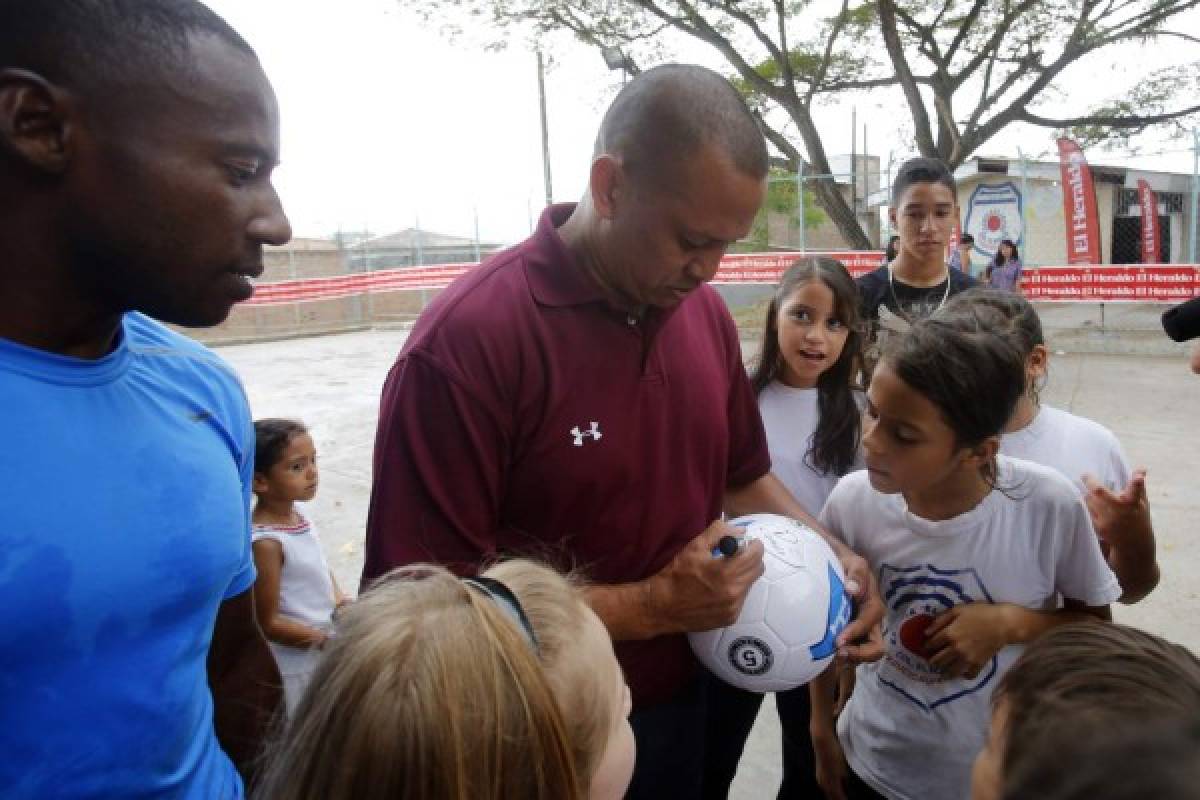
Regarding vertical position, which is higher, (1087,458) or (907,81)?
(907,81)

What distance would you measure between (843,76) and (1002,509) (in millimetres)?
14685

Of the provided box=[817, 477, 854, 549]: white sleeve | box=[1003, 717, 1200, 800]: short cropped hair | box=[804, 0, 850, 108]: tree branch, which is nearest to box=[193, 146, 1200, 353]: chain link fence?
box=[804, 0, 850, 108]: tree branch

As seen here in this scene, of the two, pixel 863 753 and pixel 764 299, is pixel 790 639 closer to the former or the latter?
pixel 863 753

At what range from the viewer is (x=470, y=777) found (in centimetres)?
82

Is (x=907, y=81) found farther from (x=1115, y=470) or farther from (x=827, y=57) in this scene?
(x=1115, y=470)

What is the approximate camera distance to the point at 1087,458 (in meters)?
2.10

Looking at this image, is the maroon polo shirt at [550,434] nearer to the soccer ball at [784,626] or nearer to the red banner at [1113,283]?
the soccer ball at [784,626]

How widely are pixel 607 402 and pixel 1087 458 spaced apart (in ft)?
4.41

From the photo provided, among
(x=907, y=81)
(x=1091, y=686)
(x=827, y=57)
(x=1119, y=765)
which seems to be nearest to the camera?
(x=1119, y=765)

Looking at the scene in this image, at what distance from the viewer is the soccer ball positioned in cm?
165

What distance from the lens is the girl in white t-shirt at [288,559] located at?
2566 millimetres

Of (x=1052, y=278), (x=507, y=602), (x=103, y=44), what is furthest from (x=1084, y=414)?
(x=103, y=44)

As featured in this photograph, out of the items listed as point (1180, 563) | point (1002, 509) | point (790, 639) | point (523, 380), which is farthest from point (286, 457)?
point (1180, 563)

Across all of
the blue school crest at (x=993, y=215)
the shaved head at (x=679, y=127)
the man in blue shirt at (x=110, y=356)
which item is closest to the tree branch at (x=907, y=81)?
the blue school crest at (x=993, y=215)
